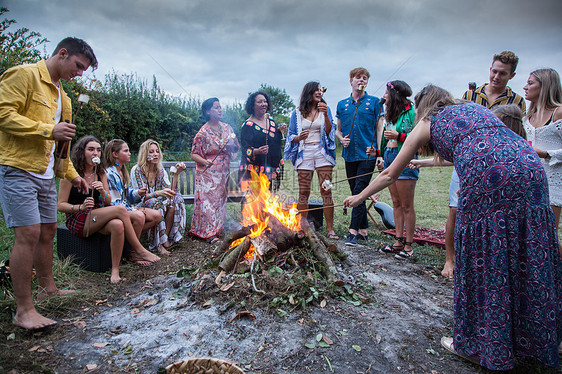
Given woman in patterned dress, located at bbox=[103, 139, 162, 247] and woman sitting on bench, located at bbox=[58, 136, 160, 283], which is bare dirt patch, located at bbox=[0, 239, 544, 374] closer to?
woman sitting on bench, located at bbox=[58, 136, 160, 283]

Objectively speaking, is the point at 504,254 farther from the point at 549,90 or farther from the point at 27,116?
the point at 27,116

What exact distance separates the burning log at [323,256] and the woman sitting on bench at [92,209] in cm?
218

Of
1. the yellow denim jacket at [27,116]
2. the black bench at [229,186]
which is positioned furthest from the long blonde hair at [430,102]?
the black bench at [229,186]

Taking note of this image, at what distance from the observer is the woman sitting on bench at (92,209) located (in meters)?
3.75

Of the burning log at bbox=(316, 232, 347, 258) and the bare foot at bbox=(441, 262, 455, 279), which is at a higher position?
the burning log at bbox=(316, 232, 347, 258)

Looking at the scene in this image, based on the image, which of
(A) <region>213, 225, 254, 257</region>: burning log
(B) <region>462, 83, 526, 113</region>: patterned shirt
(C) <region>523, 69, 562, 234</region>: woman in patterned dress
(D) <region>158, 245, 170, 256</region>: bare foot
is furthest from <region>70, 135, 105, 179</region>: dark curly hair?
(C) <region>523, 69, 562, 234</region>: woman in patterned dress

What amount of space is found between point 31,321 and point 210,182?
320 cm

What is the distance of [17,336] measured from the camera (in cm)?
262

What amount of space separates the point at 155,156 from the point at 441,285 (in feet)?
13.6

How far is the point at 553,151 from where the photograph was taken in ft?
10.4

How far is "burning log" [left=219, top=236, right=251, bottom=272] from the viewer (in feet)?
11.7

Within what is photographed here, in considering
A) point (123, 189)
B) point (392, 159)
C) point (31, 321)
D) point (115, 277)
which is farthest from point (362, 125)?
point (31, 321)

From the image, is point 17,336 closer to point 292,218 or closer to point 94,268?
point 94,268

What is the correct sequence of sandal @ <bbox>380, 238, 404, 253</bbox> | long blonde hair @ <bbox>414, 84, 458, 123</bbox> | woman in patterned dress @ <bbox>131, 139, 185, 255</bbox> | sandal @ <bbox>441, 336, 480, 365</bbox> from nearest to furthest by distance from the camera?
sandal @ <bbox>441, 336, 480, 365</bbox>, long blonde hair @ <bbox>414, 84, 458, 123</bbox>, sandal @ <bbox>380, 238, 404, 253</bbox>, woman in patterned dress @ <bbox>131, 139, 185, 255</bbox>
